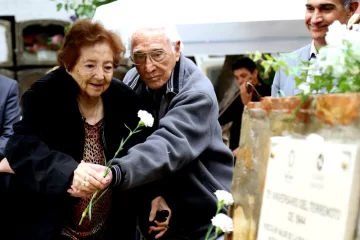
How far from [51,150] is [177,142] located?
0.56 meters

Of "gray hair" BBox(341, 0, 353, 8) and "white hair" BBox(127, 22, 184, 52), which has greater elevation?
"gray hair" BBox(341, 0, 353, 8)

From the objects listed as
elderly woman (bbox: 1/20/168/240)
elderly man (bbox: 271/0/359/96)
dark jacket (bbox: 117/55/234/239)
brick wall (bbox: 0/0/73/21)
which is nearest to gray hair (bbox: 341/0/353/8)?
elderly man (bbox: 271/0/359/96)

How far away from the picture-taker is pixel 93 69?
338cm

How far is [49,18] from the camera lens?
28.6 feet

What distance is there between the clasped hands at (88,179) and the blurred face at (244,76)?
9.52ft

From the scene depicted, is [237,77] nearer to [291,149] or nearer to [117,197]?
[117,197]

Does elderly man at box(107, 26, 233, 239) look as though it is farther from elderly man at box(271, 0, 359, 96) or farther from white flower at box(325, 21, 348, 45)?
white flower at box(325, 21, 348, 45)

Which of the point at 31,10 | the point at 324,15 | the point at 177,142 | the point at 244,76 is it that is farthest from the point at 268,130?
the point at 31,10

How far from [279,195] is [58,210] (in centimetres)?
149

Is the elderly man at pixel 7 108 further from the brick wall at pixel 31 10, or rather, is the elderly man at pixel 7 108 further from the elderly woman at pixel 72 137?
the brick wall at pixel 31 10

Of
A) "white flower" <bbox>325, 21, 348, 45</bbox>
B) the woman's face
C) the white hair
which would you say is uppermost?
"white flower" <bbox>325, 21, 348, 45</bbox>

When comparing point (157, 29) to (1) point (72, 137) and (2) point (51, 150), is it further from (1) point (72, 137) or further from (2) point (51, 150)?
(2) point (51, 150)

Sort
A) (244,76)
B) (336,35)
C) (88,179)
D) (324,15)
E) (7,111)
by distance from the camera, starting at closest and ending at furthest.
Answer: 1. (336,35)
2. (88,179)
3. (324,15)
4. (7,111)
5. (244,76)

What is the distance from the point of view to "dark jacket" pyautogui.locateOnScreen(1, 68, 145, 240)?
324cm
